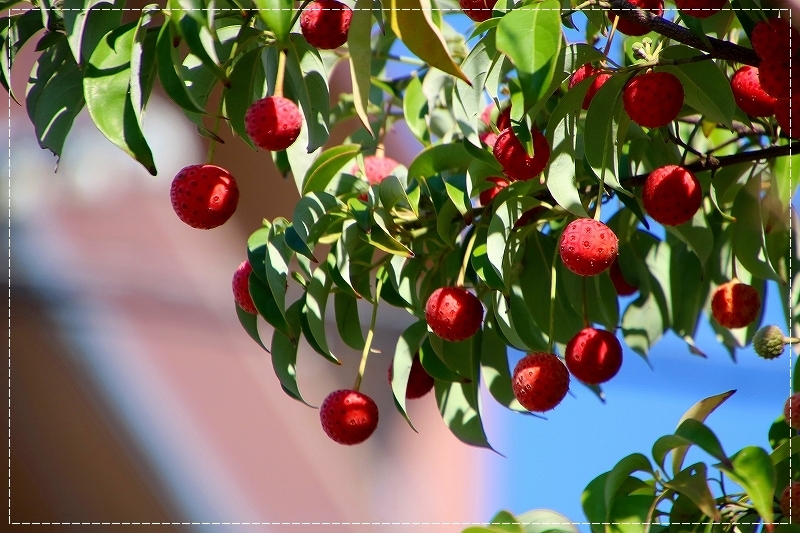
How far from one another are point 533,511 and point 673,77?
0.51m

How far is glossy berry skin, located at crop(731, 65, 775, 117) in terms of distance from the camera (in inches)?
46.7

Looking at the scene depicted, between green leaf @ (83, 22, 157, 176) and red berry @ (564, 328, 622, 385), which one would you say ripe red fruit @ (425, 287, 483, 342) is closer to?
red berry @ (564, 328, 622, 385)

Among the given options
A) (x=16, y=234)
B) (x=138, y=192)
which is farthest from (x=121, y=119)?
(x=138, y=192)

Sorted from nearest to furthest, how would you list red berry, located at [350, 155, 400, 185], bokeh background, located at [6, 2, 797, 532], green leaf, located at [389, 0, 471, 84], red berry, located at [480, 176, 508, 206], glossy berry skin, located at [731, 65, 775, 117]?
green leaf, located at [389, 0, 471, 84]
glossy berry skin, located at [731, 65, 775, 117]
red berry, located at [480, 176, 508, 206]
red berry, located at [350, 155, 400, 185]
bokeh background, located at [6, 2, 797, 532]

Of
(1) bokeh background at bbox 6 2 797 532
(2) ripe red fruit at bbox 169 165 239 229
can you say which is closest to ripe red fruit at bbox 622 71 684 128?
(2) ripe red fruit at bbox 169 165 239 229

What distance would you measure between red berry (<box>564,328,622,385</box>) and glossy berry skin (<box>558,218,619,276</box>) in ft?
0.64

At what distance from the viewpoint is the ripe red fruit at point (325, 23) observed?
1.09 m

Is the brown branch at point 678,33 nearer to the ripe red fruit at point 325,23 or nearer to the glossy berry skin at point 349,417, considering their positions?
the ripe red fruit at point 325,23

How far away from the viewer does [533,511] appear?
42.6 inches

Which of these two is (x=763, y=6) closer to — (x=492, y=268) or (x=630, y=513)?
(x=492, y=268)

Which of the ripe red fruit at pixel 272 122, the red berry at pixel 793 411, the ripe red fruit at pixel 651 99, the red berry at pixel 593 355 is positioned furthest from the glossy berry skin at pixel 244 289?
the red berry at pixel 793 411

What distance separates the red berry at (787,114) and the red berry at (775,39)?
3.4 inches

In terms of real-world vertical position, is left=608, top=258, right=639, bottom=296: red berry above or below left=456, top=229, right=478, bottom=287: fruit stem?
below

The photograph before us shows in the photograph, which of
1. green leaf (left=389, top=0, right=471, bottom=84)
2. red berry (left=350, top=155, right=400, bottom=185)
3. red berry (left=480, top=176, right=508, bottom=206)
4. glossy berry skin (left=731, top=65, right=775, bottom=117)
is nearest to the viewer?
green leaf (left=389, top=0, right=471, bottom=84)
